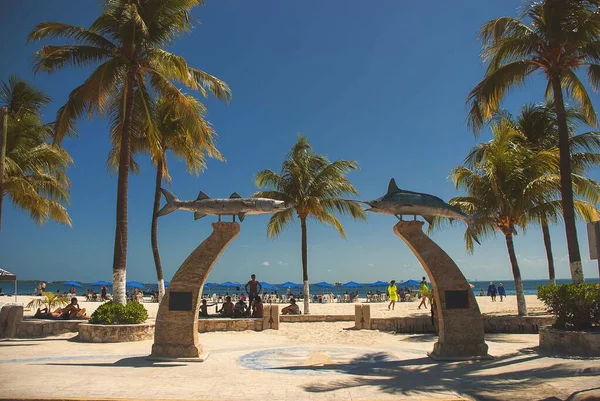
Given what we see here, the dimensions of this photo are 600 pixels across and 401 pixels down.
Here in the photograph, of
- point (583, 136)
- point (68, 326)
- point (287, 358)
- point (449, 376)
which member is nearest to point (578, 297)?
point (449, 376)

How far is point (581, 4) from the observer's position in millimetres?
12789

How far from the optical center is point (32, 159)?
19.8 meters

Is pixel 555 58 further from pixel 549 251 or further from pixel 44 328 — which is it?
pixel 44 328

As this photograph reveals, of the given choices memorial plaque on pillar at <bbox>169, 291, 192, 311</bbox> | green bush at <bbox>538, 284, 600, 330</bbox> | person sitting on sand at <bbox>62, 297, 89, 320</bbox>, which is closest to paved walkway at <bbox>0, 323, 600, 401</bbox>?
green bush at <bbox>538, 284, 600, 330</bbox>

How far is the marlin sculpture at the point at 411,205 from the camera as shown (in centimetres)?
1121

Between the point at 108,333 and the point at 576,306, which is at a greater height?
the point at 576,306

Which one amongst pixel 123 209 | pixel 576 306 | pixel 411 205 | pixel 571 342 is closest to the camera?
pixel 571 342

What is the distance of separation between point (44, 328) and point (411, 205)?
38.9ft

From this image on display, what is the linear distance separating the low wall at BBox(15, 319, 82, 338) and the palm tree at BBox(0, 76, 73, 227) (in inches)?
240

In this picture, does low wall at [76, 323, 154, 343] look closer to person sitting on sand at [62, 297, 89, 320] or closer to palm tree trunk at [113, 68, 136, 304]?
palm tree trunk at [113, 68, 136, 304]

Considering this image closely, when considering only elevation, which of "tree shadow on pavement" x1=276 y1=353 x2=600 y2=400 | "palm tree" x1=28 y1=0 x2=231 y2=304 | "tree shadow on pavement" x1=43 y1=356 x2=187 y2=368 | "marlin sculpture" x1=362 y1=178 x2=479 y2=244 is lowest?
"tree shadow on pavement" x1=276 y1=353 x2=600 y2=400

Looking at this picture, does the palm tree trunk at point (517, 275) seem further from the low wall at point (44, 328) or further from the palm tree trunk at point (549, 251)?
the low wall at point (44, 328)

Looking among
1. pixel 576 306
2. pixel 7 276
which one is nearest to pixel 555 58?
pixel 576 306

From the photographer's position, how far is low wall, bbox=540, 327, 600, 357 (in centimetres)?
1026
